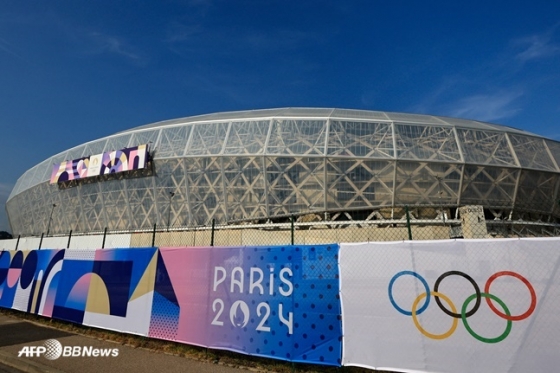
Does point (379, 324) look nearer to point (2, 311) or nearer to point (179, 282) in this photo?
point (179, 282)

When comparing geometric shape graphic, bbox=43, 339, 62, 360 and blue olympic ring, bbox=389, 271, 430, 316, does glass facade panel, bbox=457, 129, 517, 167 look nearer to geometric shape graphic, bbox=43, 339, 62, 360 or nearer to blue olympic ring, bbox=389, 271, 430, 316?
blue olympic ring, bbox=389, 271, 430, 316

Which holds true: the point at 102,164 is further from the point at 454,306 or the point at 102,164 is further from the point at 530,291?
the point at 530,291

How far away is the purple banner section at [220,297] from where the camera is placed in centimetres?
533

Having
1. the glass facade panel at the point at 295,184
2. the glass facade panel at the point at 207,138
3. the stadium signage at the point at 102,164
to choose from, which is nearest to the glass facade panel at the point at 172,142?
the glass facade panel at the point at 207,138

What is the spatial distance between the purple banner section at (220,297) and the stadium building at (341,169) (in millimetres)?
23553

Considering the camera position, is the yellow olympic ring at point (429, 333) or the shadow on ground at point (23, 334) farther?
the shadow on ground at point (23, 334)

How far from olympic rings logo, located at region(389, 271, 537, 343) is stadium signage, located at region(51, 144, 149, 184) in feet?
118

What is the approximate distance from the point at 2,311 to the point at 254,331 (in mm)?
11995

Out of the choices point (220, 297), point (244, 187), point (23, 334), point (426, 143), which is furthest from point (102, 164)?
point (220, 297)

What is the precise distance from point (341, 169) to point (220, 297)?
2530 cm

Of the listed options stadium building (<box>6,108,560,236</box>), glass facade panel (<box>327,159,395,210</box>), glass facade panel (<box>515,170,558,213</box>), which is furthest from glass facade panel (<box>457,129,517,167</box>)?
glass facade panel (<box>327,159,395,210</box>)

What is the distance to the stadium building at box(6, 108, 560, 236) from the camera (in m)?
29.8

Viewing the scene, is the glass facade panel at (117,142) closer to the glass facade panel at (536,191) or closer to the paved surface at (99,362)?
the paved surface at (99,362)

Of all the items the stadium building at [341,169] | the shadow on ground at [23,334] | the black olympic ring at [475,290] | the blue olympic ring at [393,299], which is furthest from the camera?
the stadium building at [341,169]
